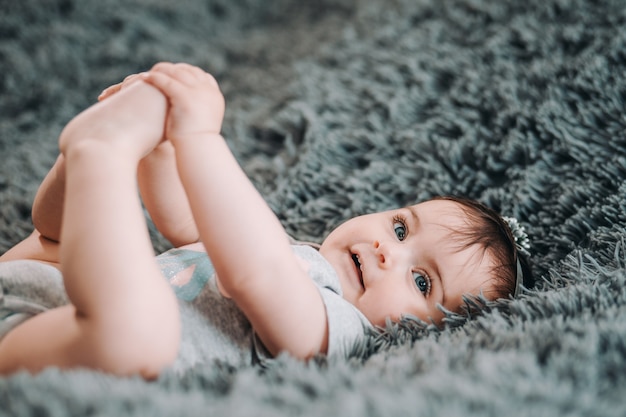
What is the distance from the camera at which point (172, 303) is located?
62 centimetres

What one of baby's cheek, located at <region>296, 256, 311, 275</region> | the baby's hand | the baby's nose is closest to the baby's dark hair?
the baby's nose

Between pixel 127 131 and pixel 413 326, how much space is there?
0.42 m

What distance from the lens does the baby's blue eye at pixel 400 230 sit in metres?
0.90

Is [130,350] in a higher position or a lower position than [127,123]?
lower

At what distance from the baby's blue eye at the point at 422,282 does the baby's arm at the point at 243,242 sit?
20 cm

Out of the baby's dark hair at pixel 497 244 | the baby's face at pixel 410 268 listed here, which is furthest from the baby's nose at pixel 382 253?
the baby's dark hair at pixel 497 244

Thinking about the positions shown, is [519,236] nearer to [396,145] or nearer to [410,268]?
[410,268]

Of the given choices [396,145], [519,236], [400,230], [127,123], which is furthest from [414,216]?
[127,123]

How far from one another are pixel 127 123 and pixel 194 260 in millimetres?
214

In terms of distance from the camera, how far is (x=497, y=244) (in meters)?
0.87

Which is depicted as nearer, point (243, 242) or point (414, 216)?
point (243, 242)

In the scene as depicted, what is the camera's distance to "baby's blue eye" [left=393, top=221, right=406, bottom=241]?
90cm

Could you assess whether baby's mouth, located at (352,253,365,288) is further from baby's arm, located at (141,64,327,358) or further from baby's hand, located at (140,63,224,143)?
baby's hand, located at (140,63,224,143)

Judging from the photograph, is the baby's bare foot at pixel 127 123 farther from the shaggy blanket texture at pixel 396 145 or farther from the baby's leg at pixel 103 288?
the shaggy blanket texture at pixel 396 145
